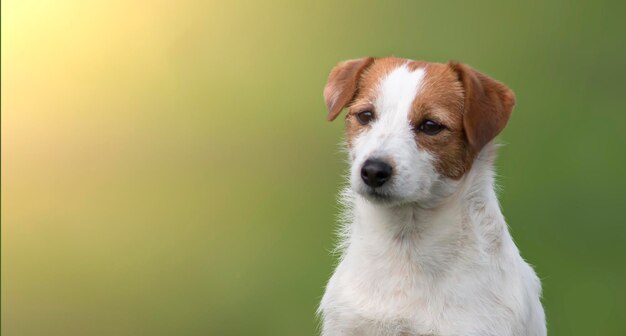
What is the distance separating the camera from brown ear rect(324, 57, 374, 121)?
4.95 m

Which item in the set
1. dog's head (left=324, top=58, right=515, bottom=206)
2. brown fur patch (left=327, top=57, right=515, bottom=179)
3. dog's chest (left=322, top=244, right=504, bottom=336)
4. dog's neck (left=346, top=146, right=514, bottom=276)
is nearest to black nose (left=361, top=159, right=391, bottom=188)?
dog's head (left=324, top=58, right=515, bottom=206)

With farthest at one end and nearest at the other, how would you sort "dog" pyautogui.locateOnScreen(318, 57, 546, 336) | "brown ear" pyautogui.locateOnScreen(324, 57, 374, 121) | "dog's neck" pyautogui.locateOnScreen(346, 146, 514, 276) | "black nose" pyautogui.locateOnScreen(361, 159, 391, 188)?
"brown ear" pyautogui.locateOnScreen(324, 57, 374, 121), "dog's neck" pyautogui.locateOnScreen(346, 146, 514, 276), "dog" pyautogui.locateOnScreen(318, 57, 546, 336), "black nose" pyautogui.locateOnScreen(361, 159, 391, 188)

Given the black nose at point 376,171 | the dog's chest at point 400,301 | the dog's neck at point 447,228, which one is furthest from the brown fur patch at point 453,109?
the dog's chest at point 400,301

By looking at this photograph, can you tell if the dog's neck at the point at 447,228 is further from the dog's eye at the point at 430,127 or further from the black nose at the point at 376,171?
the black nose at the point at 376,171

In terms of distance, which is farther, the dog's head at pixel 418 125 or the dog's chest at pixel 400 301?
the dog's chest at pixel 400 301

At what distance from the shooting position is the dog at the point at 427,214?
4637mm

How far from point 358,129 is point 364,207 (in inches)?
16.3

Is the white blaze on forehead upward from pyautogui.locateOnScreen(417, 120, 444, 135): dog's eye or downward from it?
upward

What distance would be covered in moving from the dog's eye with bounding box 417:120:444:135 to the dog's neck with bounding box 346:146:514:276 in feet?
0.87

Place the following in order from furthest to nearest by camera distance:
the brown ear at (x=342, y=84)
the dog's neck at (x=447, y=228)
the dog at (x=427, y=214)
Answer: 1. the brown ear at (x=342, y=84)
2. the dog's neck at (x=447, y=228)
3. the dog at (x=427, y=214)

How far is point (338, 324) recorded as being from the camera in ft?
15.9

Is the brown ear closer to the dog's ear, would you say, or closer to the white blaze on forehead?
the white blaze on forehead

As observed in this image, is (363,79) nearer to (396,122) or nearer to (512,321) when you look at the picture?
(396,122)

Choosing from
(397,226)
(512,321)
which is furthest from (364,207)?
(512,321)
